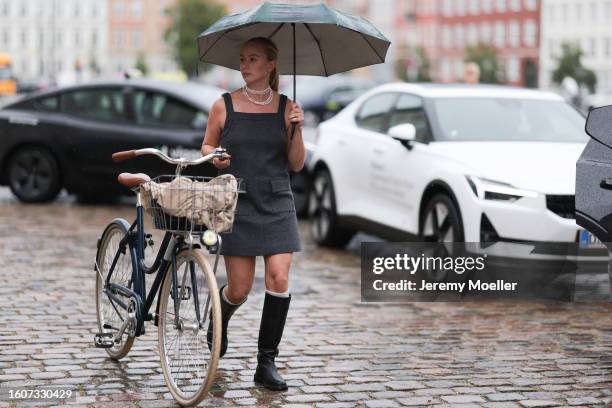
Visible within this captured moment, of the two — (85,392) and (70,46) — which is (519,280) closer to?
(85,392)

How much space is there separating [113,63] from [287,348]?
163m

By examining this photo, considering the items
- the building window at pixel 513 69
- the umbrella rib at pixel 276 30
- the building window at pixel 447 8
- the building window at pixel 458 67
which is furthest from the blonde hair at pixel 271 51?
the building window at pixel 447 8

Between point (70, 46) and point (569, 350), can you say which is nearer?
point (569, 350)

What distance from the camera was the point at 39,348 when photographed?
7.25 meters

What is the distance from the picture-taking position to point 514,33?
131125mm

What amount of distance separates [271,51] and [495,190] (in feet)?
10.7

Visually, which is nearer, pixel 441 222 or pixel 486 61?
pixel 441 222

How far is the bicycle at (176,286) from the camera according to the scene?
5773 millimetres

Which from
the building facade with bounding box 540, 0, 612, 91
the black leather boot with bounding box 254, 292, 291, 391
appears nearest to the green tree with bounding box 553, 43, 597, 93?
the building facade with bounding box 540, 0, 612, 91

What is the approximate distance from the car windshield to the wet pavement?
1.48 m

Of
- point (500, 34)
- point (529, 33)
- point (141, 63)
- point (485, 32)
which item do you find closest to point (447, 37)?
point (485, 32)

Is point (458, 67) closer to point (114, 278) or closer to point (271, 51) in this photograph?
point (114, 278)

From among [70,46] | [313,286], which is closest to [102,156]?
[313,286]

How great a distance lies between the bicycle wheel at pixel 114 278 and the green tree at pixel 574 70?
314 feet
